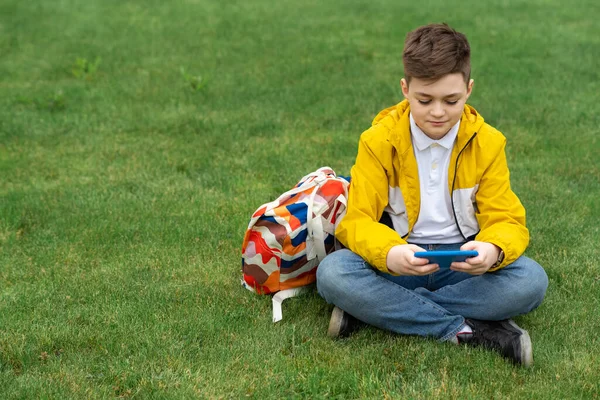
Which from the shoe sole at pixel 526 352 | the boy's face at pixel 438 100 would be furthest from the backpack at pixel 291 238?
the shoe sole at pixel 526 352

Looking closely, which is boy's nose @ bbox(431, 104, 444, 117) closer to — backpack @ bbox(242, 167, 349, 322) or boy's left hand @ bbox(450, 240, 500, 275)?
boy's left hand @ bbox(450, 240, 500, 275)

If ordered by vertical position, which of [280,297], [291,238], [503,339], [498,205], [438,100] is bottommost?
[280,297]

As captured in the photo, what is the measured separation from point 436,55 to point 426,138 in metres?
0.42

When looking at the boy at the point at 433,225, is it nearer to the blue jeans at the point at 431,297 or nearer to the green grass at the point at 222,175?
the blue jeans at the point at 431,297

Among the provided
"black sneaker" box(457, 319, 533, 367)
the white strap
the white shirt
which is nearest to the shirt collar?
the white shirt

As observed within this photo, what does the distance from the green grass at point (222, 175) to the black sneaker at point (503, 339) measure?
6cm

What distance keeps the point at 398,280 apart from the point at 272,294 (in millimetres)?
685

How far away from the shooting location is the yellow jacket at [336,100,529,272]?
3.65 meters

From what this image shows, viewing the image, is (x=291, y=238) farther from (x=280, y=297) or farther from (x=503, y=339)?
(x=503, y=339)

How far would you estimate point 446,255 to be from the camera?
324 centimetres

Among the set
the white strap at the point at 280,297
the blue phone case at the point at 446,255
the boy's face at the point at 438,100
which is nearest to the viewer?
the blue phone case at the point at 446,255

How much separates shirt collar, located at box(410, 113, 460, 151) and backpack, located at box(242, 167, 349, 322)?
58 cm

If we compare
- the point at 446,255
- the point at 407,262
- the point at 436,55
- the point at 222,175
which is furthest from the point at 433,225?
the point at 222,175

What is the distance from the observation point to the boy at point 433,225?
139 inches
